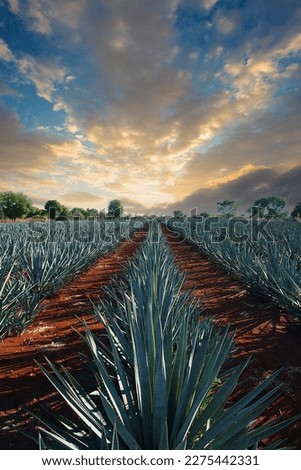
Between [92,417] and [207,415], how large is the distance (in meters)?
0.49

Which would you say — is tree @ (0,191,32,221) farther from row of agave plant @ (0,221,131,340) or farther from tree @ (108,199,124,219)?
row of agave plant @ (0,221,131,340)

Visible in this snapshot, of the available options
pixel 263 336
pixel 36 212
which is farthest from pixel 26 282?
pixel 36 212

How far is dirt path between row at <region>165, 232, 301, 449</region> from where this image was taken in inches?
75.5

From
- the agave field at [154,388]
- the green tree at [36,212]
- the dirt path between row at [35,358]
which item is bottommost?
the dirt path between row at [35,358]

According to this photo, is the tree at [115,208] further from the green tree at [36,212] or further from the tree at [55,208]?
the green tree at [36,212]

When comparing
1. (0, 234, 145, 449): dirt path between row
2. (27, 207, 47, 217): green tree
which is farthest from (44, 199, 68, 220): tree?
(0, 234, 145, 449): dirt path between row

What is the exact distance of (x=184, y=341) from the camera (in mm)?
1271

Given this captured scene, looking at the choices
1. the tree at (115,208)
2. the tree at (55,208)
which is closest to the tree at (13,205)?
the tree at (55,208)

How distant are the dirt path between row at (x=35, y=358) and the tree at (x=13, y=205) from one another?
67895mm

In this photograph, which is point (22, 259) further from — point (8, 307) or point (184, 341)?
point (184, 341)

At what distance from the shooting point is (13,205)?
64.9 meters

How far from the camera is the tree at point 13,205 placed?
6454 centimetres

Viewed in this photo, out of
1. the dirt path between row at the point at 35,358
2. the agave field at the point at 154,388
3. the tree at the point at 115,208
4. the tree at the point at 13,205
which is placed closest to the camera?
the agave field at the point at 154,388
